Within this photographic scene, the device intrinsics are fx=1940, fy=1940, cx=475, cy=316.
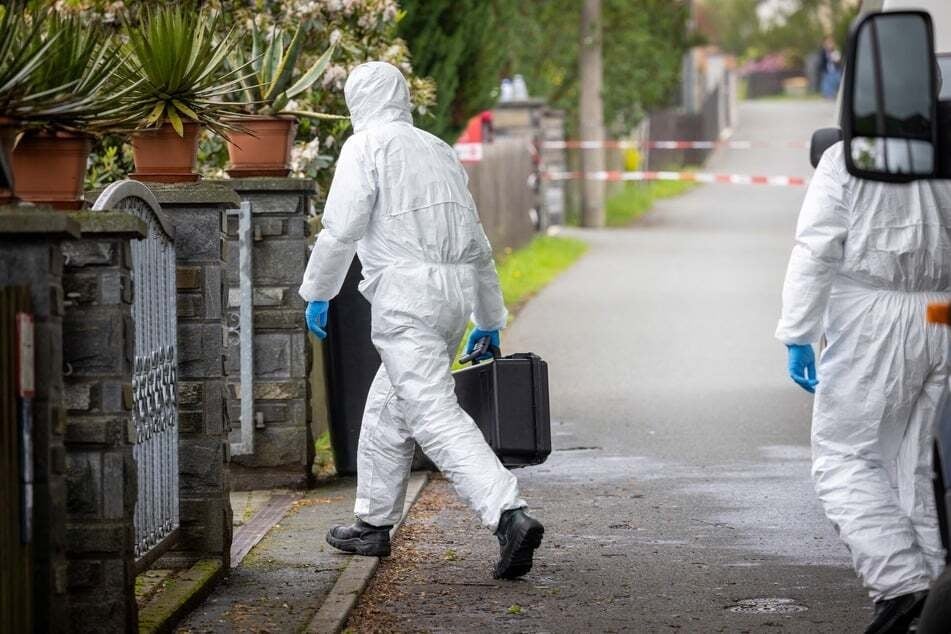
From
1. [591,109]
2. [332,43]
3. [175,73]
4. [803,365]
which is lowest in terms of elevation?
[803,365]

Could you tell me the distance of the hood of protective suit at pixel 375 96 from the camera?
7246mm

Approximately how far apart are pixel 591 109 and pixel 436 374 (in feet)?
62.7

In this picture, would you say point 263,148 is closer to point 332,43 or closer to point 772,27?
point 332,43

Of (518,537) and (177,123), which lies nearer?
(518,537)

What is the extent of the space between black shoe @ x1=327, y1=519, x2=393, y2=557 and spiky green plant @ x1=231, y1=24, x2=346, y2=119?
2.44 metres

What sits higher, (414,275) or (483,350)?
(414,275)

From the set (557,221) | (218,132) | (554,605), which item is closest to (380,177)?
(218,132)

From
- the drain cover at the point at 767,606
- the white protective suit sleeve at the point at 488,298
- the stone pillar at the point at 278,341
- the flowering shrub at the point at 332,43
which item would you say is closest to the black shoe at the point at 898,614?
the drain cover at the point at 767,606

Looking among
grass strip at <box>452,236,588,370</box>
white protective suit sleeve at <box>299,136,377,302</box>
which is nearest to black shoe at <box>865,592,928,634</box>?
white protective suit sleeve at <box>299,136,377,302</box>

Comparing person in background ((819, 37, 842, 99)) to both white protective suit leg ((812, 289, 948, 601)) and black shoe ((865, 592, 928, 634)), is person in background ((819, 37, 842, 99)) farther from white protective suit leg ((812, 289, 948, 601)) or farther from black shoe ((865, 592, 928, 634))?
black shoe ((865, 592, 928, 634))

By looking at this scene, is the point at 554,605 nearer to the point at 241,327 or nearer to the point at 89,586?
the point at 89,586

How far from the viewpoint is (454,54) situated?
48.2ft

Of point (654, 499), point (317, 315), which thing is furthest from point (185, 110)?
point (654, 499)

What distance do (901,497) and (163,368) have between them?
7.99 feet
